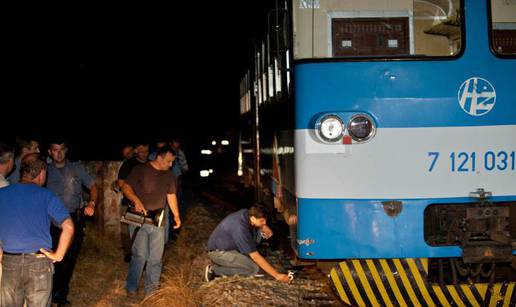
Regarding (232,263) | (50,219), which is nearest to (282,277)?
(232,263)

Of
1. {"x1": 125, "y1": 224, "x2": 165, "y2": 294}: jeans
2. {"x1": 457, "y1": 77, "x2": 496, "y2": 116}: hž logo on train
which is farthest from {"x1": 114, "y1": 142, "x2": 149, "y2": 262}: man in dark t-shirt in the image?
{"x1": 457, "y1": 77, "x2": 496, "y2": 116}: hž logo on train

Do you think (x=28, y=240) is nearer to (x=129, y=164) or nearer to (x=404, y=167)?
(x=404, y=167)

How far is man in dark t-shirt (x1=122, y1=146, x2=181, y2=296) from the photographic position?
746 cm

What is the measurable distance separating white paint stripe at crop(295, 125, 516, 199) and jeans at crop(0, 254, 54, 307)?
2.13m

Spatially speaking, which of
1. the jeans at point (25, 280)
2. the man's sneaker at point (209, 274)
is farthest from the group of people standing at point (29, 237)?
the man's sneaker at point (209, 274)

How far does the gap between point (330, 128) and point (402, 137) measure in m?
0.59

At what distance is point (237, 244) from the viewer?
289 inches

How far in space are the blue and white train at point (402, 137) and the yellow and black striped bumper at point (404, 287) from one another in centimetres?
20

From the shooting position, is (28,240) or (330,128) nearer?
(28,240)

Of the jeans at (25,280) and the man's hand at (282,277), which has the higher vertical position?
the jeans at (25,280)

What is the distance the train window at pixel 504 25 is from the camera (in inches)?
227

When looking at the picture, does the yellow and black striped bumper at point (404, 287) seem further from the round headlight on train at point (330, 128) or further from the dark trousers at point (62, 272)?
the dark trousers at point (62, 272)

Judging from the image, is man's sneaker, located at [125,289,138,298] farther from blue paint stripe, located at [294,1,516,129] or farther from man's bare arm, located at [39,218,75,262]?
blue paint stripe, located at [294,1,516,129]

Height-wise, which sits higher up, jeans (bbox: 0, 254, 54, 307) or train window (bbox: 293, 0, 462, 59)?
train window (bbox: 293, 0, 462, 59)
